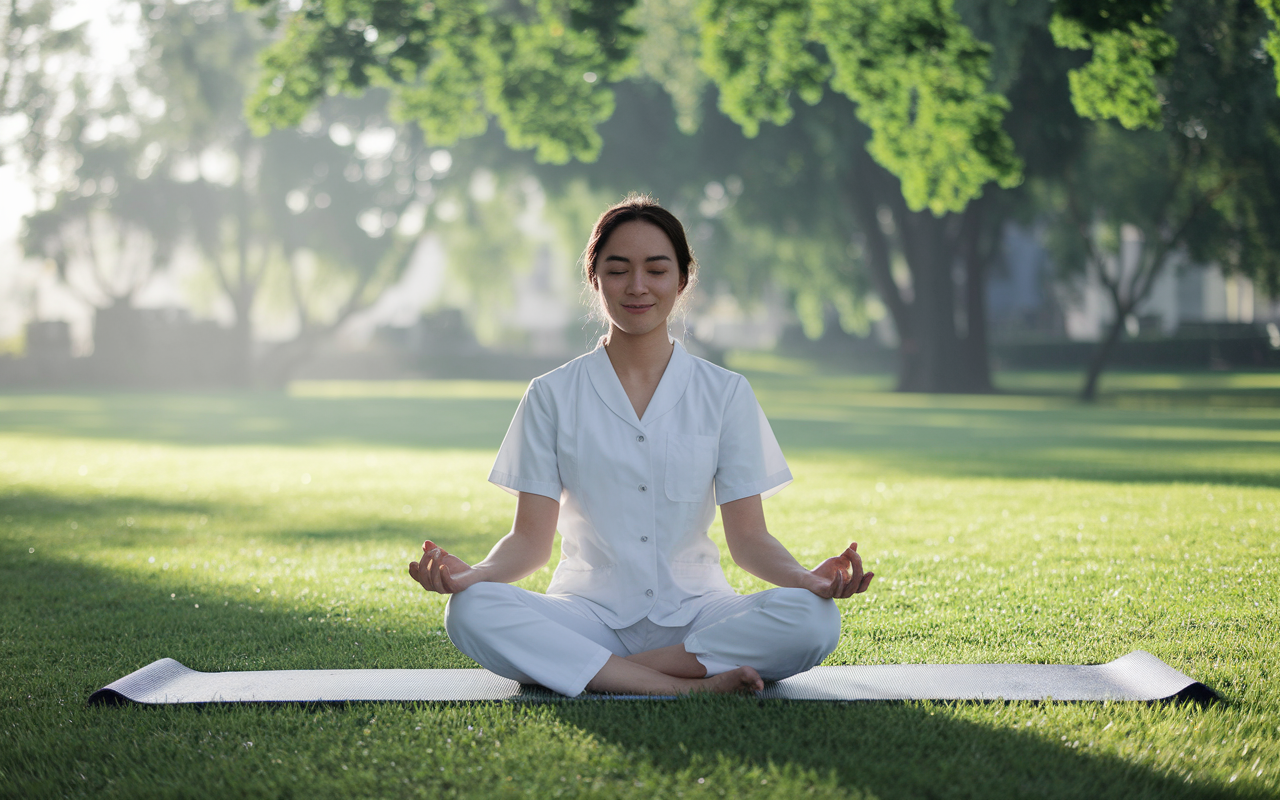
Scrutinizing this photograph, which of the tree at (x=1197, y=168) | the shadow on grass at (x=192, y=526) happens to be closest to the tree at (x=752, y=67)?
the shadow on grass at (x=192, y=526)

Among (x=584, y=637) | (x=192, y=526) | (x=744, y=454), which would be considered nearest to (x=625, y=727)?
(x=584, y=637)

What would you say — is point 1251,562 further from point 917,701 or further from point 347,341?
point 347,341

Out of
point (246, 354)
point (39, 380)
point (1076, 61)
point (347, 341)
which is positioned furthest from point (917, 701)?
point (347, 341)

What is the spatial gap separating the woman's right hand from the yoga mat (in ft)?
1.16

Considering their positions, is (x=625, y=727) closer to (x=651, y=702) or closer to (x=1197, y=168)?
(x=651, y=702)

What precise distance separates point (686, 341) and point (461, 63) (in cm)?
426

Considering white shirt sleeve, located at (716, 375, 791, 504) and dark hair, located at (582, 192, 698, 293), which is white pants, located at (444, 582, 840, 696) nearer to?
white shirt sleeve, located at (716, 375, 791, 504)

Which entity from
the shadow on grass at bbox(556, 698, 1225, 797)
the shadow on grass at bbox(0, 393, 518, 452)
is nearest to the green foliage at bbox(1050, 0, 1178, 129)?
the shadow on grass at bbox(556, 698, 1225, 797)

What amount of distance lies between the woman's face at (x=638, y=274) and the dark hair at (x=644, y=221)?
0.06 ft

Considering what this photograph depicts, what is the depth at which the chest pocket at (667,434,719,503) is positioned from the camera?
3.13 metres

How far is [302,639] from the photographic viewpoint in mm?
4031

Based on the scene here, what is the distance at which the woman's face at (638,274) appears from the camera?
3.12 metres

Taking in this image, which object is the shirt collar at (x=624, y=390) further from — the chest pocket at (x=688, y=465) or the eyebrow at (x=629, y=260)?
the eyebrow at (x=629, y=260)

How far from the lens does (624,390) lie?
127 inches
